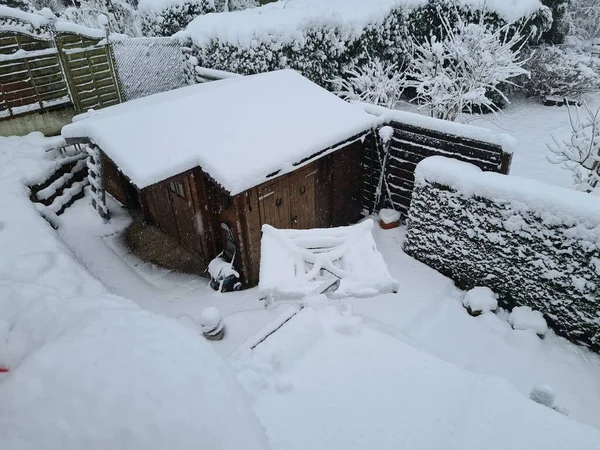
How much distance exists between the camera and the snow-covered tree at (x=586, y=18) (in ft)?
73.7

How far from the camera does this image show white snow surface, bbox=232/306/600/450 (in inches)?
175

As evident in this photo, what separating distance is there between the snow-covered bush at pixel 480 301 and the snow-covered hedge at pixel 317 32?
29.6ft

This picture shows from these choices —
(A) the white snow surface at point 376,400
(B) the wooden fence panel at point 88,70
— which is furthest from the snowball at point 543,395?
(B) the wooden fence panel at point 88,70

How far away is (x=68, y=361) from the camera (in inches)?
87.6

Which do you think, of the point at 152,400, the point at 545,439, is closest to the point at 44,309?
the point at 152,400

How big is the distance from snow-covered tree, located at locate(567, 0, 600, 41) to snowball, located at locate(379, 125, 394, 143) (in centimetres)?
2011

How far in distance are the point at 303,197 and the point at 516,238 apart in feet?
12.7

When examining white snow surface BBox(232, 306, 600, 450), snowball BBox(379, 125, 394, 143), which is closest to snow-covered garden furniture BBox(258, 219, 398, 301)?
white snow surface BBox(232, 306, 600, 450)

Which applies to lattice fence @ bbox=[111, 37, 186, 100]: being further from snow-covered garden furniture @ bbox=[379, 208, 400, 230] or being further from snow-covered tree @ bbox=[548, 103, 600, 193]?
snow-covered tree @ bbox=[548, 103, 600, 193]

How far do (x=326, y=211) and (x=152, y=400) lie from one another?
720cm

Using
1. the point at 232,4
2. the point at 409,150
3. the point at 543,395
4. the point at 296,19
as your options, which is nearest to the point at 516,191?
the point at 409,150

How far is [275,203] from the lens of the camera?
765 cm

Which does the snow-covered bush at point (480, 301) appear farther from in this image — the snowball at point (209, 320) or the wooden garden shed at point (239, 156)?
the snowball at point (209, 320)

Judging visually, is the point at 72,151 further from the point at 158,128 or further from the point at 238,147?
the point at 238,147
